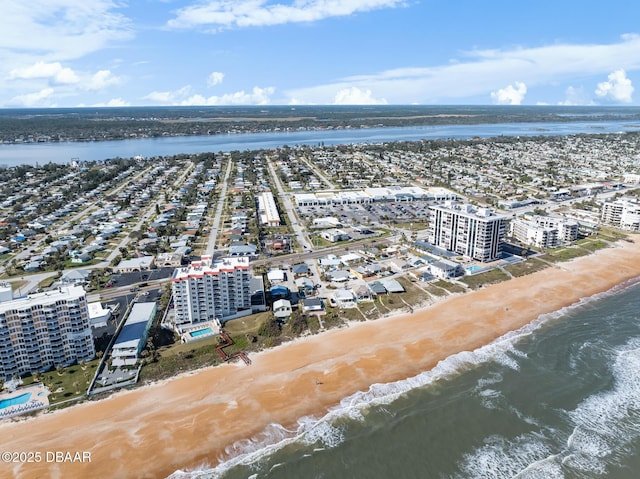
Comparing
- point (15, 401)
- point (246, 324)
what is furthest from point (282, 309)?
point (15, 401)

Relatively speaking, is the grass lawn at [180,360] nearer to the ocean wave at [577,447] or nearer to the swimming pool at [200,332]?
the swimming pool at [200,332]

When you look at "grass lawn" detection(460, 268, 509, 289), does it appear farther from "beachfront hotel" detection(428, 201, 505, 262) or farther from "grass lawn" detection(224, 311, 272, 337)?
"grass lawn" detection(224, 311, 272, 337)

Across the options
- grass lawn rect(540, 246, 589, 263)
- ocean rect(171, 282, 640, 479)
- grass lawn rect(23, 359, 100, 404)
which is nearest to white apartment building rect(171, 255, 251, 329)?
grass lawn rect(23, 359, 100, 404)

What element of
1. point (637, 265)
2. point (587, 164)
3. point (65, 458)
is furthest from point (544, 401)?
point (587, 164)

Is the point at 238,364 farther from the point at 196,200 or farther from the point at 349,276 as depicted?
the point at 196,200

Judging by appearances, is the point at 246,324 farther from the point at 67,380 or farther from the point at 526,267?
the point at 526,267

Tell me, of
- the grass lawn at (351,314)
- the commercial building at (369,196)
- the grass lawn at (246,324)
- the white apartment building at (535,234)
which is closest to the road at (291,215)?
the commercial building at (369,196)
